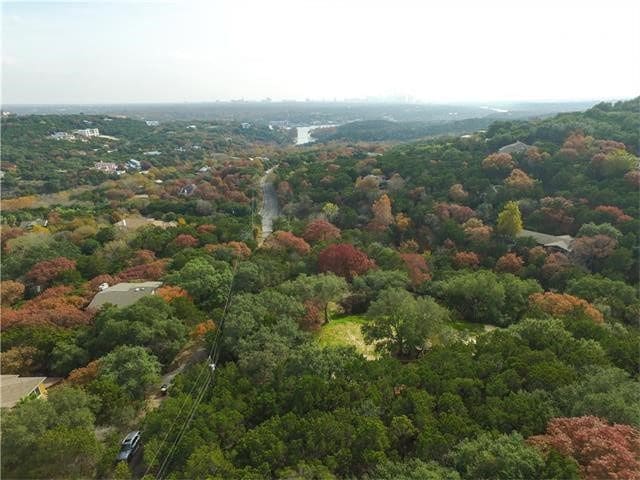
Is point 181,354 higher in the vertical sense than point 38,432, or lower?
lower

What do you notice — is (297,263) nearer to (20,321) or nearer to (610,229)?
(20,321)

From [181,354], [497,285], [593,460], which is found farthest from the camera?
[497,285]

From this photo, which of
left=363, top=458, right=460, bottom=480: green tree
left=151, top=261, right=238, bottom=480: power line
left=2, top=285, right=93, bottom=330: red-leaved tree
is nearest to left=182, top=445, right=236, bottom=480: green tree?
left=151, top=261, right=238, bottom=480: power line

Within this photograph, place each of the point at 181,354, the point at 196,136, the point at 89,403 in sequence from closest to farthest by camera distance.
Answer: the point at 89,403 < the point at 181,354 < the point at 196,136

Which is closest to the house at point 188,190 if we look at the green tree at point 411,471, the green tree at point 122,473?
the green tree at point 122,473

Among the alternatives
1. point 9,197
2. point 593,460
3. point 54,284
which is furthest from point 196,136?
point 593,460

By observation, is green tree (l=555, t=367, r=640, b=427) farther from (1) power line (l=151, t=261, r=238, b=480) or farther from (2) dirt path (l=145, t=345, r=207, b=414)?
(2) dirt path (l=145, t=345, r=207, b=414)
